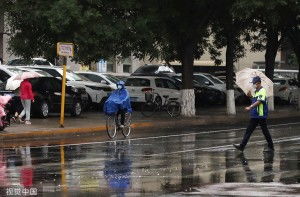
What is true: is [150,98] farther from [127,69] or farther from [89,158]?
[127,69]

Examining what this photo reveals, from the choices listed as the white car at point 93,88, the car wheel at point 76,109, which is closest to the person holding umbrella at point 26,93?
the car wheel at point 76,109

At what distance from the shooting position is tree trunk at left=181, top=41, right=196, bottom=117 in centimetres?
3152

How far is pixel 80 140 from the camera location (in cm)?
2208

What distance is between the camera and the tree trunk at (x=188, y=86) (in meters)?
31.5

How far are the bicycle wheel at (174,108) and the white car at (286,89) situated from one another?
14393mm

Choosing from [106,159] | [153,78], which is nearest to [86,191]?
[106,159]

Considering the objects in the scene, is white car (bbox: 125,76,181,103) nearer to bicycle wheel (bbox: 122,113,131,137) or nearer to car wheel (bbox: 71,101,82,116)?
car wheel (bbox: 71,101,82,116)

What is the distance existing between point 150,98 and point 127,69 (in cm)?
3214

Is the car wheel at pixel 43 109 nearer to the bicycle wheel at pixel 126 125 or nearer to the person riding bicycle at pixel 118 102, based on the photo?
the bicycle wheel at pixel 126 125

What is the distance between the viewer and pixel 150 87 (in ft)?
117

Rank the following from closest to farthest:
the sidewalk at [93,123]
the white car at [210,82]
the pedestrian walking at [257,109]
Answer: the pedestrian walking at [257,109], the sidewalk at [93,123], the white car at [210,82]

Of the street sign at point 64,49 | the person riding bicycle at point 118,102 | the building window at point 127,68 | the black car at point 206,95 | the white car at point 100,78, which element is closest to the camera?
the person riding bicycle at point 118,102

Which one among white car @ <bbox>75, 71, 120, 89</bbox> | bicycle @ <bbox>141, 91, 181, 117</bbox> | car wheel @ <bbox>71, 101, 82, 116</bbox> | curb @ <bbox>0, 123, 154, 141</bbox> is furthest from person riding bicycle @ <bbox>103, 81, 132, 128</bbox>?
white car @ <bbox>75, 71, 120, 89</bbox>

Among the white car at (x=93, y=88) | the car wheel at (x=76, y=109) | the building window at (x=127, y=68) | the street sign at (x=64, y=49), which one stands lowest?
the car wheel at (x=76, y=109)
